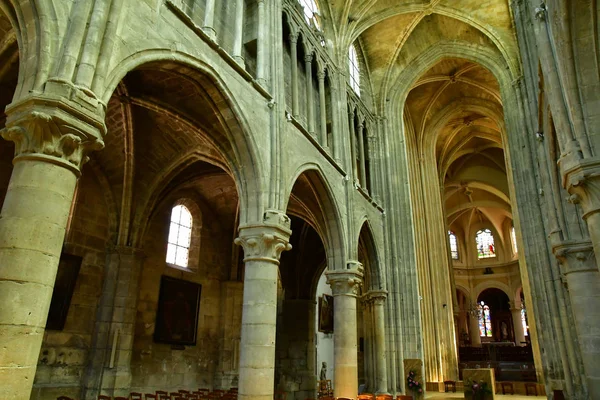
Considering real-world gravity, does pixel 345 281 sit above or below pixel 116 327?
above

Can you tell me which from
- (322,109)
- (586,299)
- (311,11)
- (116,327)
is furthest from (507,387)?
(311,11)

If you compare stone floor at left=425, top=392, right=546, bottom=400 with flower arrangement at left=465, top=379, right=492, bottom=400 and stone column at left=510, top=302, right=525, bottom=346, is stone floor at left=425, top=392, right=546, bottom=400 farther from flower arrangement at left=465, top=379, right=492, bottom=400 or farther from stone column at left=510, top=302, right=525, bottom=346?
stone column at left=510, top=302, right=525, bottom=346

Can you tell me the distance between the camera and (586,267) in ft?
29.7

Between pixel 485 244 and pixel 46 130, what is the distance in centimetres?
3858

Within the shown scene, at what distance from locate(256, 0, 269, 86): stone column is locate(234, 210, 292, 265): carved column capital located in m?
3.22

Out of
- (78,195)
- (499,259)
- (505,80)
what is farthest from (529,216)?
(499,259)

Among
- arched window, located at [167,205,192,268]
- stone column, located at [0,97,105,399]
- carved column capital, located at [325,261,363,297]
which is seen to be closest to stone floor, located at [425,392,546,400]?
carved column capital, located at [325,261,363,297]

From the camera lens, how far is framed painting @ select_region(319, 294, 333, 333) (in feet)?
68.6

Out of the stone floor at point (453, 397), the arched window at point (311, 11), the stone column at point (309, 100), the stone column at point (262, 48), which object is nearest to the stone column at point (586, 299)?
the stone column at point (309, 100)

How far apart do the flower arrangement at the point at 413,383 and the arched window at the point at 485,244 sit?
26173 millimetres

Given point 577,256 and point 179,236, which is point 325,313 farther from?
point 577,256

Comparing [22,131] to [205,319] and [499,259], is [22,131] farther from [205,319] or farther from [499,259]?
[499,259]

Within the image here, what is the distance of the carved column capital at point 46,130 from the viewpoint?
15.1 ft

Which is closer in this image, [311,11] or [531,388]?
[311,11]
